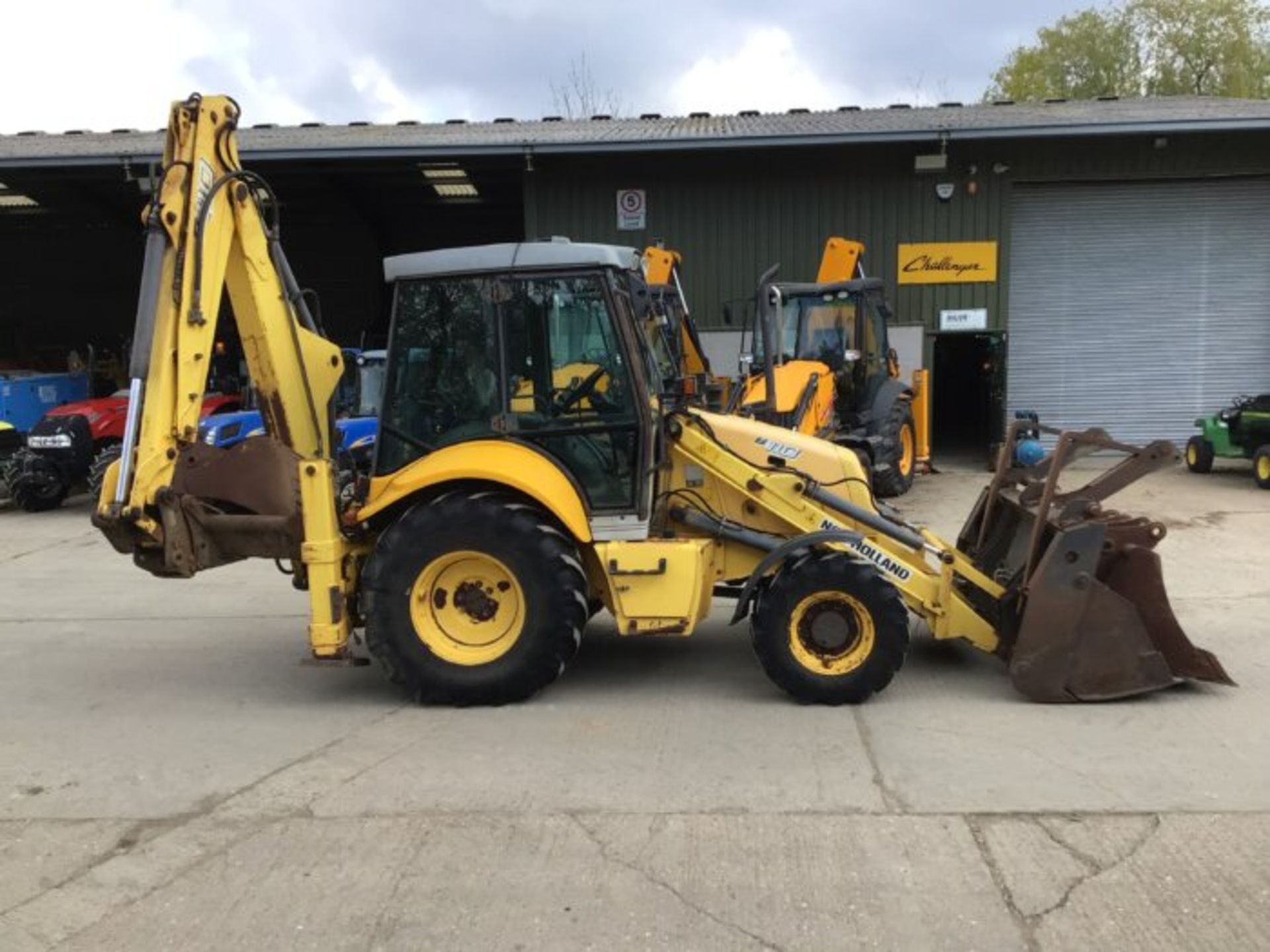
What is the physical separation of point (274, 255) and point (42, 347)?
20.6 metres

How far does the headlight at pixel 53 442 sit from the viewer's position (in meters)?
12.7

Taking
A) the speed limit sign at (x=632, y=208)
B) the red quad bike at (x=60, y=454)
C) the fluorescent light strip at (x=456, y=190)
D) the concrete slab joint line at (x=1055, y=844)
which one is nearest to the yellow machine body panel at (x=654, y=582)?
the concrete slab joint line at (x=1055, y=844)

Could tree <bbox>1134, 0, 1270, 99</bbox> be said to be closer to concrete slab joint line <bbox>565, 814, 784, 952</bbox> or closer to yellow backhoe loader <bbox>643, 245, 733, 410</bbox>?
yellow backhoe loader <bbox>643, 245, 733, 410</bbox>

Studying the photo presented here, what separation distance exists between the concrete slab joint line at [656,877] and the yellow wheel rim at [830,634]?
1485 millimetres

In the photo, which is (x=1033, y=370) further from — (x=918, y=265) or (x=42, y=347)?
(x=42, y=347)

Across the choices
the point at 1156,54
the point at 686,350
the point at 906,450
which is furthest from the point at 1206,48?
the point at 686,350

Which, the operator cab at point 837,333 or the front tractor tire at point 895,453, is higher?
the operator cab at point 837,333

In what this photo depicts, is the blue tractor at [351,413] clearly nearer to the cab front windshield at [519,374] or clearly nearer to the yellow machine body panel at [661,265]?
the yellow machine body panel at [661,265]

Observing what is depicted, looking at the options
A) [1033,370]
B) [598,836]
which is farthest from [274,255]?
[1033,370]

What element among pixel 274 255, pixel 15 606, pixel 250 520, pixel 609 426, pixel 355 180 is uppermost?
pixel 355 180

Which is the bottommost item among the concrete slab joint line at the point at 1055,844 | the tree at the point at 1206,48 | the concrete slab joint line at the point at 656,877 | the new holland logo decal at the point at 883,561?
the concrete slab joint line at the point at 656,877

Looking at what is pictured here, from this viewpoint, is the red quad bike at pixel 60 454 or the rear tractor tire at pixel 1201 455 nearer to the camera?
the red quad bike at pixel 60 454

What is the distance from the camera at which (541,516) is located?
513cm

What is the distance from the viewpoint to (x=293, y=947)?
305 centimetres
